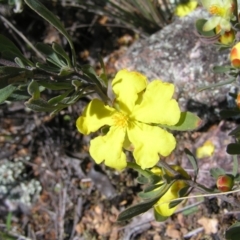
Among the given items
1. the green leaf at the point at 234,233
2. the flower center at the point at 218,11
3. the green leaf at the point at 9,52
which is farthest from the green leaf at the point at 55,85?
the green leaf at the point at 234,233

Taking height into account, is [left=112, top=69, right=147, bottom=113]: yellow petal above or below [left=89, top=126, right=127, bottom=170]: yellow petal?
above

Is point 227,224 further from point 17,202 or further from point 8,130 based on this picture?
point 8,130

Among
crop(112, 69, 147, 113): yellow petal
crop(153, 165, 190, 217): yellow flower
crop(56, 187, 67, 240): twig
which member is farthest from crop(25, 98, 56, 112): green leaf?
crop(56, 187, 67, 240): twig

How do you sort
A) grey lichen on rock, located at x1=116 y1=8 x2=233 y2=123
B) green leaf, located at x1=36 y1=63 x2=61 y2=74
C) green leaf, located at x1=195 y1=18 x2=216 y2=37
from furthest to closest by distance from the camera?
1. grey lichen on rock, located at x1=116 y1=8 x2=233 y2=123
2. green leaf, located at x1=195 y1=18 x2=216 y2=37
3. green leaf, located at x1=36 y1=63 x2=61 y2=74

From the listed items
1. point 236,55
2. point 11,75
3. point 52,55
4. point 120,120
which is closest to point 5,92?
point 11,75

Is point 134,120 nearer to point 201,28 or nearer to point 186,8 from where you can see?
point 201,28

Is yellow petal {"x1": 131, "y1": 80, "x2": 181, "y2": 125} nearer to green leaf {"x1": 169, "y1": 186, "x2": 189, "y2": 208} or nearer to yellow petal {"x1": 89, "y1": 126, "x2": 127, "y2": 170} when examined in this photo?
yellow petal {"x1": 89, "y1": 126, "x2": 127, "y2": 170}

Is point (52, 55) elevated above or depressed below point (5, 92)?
below
